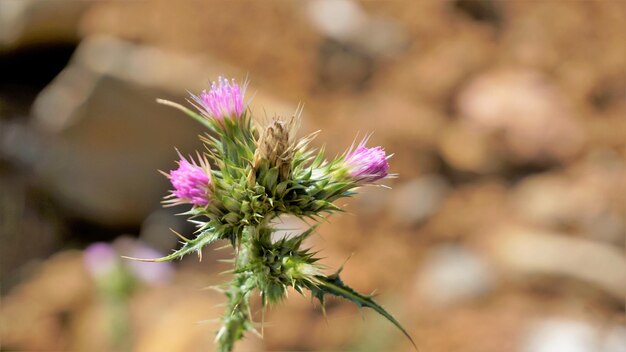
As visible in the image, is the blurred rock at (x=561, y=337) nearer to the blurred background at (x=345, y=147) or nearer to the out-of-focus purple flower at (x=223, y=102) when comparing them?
the blurred background at (x=345, y=147)

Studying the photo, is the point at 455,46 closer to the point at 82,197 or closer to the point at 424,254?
the point at 424,254

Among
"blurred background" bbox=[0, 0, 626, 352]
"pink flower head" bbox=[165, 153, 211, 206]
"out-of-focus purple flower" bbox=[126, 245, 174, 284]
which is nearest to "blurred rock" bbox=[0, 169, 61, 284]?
"blurred background" bbox=[0, 0, 626, 352]

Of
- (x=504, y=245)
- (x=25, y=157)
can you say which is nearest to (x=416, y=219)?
(x=504, y=245)

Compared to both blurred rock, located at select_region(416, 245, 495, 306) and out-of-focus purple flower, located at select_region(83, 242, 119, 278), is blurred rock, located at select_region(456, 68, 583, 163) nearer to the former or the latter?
blurred rock, located at select_region(416, 245, 495, 306)

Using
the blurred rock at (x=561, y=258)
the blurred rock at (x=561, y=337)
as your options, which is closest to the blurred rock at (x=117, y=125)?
the blurred rock at (x=561, y=258)

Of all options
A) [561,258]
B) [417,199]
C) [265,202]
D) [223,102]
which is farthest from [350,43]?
Result: [265,202]
